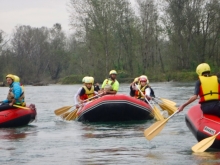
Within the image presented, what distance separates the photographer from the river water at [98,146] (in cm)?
810

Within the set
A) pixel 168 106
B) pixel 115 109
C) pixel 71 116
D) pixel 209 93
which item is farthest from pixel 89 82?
pixel 209 93

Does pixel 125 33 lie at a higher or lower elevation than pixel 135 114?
higher

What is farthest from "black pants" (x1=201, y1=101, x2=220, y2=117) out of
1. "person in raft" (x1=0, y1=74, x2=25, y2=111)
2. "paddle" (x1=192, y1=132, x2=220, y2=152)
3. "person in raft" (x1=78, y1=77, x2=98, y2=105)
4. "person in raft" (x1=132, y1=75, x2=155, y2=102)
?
"person in raft" (x1=78, y1=77, x2=98, y2=105)

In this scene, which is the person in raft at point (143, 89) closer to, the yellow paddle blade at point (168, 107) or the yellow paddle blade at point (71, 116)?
the yellow paddle blade at point (168, 107)

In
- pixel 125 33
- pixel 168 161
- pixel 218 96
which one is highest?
pixel 125 33

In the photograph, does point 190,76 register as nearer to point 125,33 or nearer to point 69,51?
point 125,33

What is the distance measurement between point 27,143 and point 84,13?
130ft

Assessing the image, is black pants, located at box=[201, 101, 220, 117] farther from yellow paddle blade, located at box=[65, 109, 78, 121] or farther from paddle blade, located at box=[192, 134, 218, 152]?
yellow paddle blade, located at box=[65, 109, 78, 121]

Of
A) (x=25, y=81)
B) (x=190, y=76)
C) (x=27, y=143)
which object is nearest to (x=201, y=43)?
(x=190, y=76)

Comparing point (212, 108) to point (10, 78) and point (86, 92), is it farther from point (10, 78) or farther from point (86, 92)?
point (86, 92)

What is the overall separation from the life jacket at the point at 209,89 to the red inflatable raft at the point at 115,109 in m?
4.74

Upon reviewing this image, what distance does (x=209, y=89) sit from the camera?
344 inches

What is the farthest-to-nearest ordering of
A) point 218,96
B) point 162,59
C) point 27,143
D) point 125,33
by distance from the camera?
1. point 162,59
2. point 125,33
3. point 27,143
4. point 218,96

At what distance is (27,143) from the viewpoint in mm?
10148
